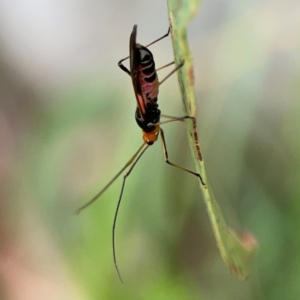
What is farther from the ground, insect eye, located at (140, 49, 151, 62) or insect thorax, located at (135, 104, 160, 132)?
insect eye, located at (140, 49, 151, 62)

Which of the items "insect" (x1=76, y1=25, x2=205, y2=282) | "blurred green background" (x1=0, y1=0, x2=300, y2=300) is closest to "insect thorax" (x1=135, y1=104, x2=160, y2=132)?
"insect" (x1=76, y1=25, x2=205, y2=282)

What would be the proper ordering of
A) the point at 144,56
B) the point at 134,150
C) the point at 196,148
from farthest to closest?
the point at 134,150, the point at 144,56, the point at 196,148

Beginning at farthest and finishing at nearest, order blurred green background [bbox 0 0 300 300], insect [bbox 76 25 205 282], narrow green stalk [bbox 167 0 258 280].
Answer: blurred green background [bbox 0 0 300 300], insect [bbox 76 25 205 282], narrow green stalk [bbox 167 0 258 280]

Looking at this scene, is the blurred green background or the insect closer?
the insect

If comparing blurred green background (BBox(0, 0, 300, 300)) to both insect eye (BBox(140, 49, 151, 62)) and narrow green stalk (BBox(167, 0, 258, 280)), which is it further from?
insect eye (BBox(140, 49, 151, 62))

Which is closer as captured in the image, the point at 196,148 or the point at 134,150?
the point at 196,148

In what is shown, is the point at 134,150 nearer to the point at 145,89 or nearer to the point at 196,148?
the point at 145,89

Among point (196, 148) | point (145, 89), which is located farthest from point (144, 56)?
point (196, 148)

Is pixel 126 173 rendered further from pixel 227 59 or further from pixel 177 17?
pixel 177 17
